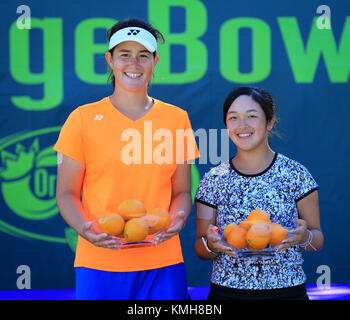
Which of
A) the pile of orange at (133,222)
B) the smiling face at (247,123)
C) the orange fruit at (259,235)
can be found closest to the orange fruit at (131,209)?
the pile of orange at (133,222)

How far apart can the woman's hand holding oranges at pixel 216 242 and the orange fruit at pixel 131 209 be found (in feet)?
1.06

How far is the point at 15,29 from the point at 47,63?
0.40 metres

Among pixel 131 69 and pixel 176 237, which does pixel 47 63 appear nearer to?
pixel 131 69

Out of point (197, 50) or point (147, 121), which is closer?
point (147, 121)

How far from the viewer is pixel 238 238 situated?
2.08 m

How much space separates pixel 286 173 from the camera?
234 cm

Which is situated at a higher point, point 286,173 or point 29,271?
point 286,173

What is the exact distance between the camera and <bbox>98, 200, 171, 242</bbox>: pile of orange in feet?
6.59

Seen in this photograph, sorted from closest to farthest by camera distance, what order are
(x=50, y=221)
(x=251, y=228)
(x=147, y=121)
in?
(x=251, y=228) → (x=147, y=121) → (x=50, y=221)

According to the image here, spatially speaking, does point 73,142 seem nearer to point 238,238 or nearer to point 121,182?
point 121,182

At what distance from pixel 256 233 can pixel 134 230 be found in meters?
0.51

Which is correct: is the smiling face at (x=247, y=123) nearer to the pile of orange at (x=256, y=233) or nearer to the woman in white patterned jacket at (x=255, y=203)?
the woman in white patterned jacket at (x=255, y=203)

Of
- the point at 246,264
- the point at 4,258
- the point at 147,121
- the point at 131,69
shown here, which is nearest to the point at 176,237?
the point at 246,264
